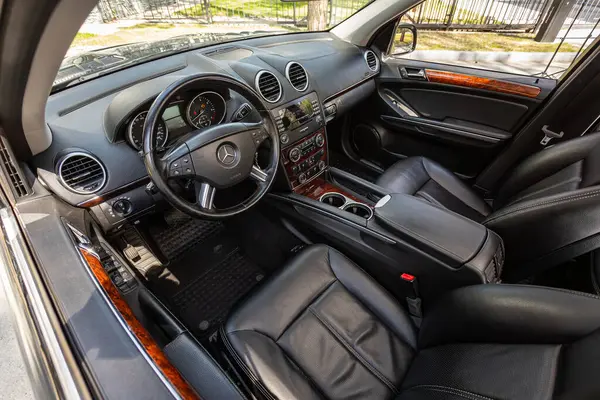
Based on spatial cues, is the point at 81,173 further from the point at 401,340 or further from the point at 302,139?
the point at 401,340

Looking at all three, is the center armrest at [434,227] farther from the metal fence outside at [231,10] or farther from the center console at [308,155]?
the metal fence outside at [231,10]

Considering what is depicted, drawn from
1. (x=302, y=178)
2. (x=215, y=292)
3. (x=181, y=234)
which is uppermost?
(x=302, y=178)

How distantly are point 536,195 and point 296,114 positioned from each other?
116cm

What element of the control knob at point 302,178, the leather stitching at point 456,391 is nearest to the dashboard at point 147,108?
the control knob at point 302,178

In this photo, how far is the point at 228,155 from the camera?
4.29 feet

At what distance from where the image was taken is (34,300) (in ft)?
2.57

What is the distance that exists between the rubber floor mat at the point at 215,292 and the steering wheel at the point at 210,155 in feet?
2.44

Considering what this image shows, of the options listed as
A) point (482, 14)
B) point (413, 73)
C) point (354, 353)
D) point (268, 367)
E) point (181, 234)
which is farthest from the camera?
point (482, 14)

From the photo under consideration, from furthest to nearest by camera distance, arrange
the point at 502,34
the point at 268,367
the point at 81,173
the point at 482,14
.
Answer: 1. the point at 482,14
2. the point at 502,34
3. the point at 81,173
4. the point at 268,367

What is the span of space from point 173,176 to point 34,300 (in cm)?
54

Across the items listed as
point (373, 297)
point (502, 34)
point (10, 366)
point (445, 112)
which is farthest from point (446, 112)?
point (502, 34)

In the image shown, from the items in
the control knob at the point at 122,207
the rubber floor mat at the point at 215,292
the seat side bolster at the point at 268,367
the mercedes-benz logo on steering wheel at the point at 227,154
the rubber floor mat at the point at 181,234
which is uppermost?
the mercedes-benz logo on steering wheel at the point at 227,154

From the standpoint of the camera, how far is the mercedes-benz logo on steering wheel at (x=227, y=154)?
1.28 metres

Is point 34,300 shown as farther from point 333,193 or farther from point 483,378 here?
point 333,193
